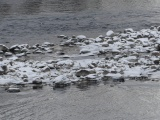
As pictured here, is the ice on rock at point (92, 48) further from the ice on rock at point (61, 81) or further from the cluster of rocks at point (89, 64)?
the ice on rock at point (61, 81)

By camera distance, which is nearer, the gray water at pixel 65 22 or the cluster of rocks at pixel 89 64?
the cluster of rocks at pixel 89 64

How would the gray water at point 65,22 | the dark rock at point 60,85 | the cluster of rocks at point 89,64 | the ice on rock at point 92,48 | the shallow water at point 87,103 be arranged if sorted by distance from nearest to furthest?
1. the shallow water at point 87,103
2. the dark rock at point 60,85
3. the cluster of rocks at point 89,64
4. the ice on rock at point 92,48
5. the gray water at point 65,22

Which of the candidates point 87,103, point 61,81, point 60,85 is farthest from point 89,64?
point 87,103

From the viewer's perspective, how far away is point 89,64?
12414 millimetres

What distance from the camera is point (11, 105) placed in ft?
29.7

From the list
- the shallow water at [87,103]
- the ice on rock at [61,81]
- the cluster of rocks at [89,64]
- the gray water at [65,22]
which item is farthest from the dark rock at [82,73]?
the gray water at [65,22]

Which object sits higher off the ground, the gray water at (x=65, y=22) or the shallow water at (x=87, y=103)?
the gray water at (x=65, y=22)

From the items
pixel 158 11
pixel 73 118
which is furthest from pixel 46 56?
pixel 158 11

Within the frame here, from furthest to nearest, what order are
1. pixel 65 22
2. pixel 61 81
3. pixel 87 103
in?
pixel 65 22, pixel 61 81, pixel 87 103

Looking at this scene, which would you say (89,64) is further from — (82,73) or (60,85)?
(60,85)

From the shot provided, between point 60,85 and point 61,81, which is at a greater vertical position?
point 61,81

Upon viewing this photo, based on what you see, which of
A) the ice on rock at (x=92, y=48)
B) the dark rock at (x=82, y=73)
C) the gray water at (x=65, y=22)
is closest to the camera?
the dark rock at (x=82, y=73)

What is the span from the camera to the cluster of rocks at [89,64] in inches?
433

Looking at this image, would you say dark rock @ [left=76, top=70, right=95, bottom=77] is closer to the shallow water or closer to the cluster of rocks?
the cluster of rocks
